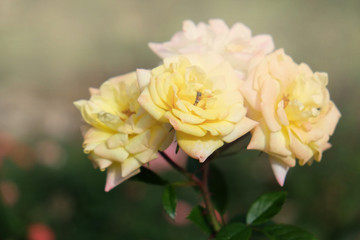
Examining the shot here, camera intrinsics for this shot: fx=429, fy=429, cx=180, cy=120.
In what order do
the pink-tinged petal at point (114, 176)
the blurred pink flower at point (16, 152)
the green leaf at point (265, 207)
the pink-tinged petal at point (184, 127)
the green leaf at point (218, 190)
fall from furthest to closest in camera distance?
1. the blurred pink flower at point (16, 152)
2. the green leaf at point (218, 190)
3. the green leaf at point (265, 207)
4. the pink-tinged petal at point (114, 176)
5. the pink-tinged petal at point (184, 127)

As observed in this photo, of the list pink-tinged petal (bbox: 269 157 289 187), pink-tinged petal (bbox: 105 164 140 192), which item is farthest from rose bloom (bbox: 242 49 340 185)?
pink-tinged petal (bbox: 105 164 140 192)

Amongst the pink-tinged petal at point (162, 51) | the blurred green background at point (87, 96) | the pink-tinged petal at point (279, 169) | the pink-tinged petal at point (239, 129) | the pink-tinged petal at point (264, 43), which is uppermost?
the pink-tinged petal at point (162, 51)

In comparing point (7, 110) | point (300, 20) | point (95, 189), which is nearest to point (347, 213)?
point (95, 189)

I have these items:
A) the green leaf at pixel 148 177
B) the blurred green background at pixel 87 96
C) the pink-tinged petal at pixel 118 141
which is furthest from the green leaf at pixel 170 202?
the blurred green background at pixel 87 96

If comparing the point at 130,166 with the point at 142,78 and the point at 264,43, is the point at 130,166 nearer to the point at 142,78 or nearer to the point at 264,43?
the point at 142,78

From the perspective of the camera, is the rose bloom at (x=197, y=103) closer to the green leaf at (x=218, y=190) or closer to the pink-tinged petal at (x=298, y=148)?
the pink-tinged petal at (x=298, y=148)

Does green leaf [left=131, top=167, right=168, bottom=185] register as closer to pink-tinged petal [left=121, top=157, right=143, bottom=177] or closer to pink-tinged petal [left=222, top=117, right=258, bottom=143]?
pink-tinged petal [left=121, top=157, right=143, bottom=177]
